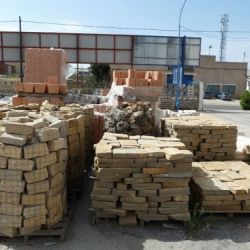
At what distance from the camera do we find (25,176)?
492cm

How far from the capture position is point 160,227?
5.56 meters

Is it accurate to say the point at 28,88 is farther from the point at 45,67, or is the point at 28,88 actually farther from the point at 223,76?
the point at 223,76

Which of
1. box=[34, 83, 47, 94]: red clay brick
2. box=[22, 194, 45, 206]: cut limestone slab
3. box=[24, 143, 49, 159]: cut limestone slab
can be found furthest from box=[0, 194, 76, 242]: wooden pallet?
box=[34, 83, 47, 94]: red clay brick

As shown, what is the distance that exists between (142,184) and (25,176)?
166cm

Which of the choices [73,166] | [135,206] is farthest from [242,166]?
[73,166]

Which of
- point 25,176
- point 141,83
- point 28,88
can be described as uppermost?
point 141,83

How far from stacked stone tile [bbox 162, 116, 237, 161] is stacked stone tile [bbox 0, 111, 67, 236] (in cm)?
352

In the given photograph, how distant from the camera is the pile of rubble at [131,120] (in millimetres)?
8258

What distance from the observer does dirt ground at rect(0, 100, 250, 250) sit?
4.99 meters

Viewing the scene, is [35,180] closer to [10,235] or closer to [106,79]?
[10,235]

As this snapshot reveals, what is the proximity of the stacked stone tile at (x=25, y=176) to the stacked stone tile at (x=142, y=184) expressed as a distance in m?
0.78

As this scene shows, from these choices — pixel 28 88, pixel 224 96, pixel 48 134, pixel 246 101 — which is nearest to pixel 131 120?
pixel 48 134

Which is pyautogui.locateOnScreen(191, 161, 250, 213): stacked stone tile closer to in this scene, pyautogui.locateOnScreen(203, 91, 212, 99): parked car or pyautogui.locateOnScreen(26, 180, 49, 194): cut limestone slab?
pyautogui.locateOnScreen(26, 180, 49, 194): cut limestone slab

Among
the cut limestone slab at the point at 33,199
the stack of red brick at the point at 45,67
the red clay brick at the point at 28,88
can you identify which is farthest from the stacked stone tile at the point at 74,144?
the stack of red brick at the point at 45,67
